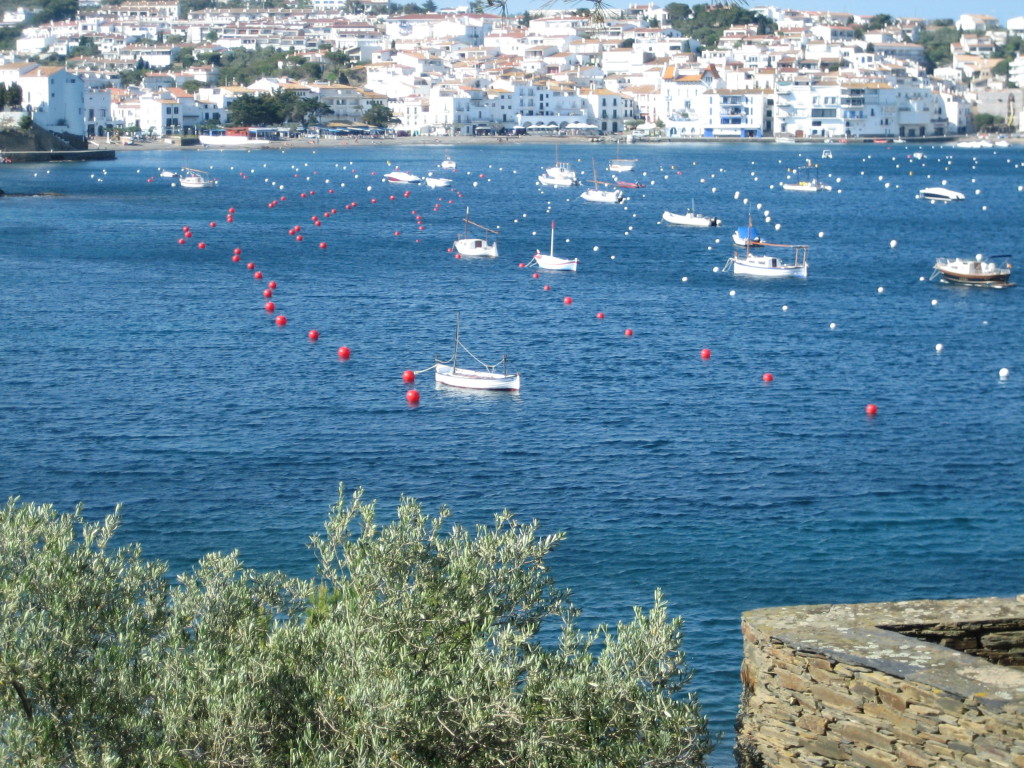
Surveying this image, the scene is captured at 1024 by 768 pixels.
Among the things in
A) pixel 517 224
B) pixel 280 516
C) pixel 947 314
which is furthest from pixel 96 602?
pixel 517 224

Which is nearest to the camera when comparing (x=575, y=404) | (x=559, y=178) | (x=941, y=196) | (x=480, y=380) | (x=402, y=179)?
(x=575, y=404)

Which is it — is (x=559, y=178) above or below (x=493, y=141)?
below

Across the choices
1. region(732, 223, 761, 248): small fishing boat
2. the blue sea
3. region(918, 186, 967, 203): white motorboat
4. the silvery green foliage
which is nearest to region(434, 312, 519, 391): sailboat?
the blue sea

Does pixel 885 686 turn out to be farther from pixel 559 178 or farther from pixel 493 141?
pixel 493 141

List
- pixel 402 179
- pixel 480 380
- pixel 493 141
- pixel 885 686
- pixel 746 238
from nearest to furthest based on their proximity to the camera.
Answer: pixel 885 686, pixel 480 380, pixel 746 238, pixel 402 179, pixel 493 141

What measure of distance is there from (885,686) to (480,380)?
24.4m

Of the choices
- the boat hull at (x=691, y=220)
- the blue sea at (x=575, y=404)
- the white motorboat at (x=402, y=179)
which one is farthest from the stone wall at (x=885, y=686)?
the white motorboat at (x=402, y=179)

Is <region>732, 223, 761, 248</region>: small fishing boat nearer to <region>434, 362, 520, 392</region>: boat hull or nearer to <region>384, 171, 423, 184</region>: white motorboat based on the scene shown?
<region>434, 362, 520, 392</region>: boat hull

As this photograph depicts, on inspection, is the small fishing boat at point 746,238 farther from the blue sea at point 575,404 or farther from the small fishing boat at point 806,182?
the small fishing boat at point 806,182

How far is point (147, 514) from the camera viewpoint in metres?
23.0

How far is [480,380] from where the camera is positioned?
3269 cm

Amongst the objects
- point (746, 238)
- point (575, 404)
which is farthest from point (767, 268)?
point (575, 404)

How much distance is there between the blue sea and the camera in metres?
21.8

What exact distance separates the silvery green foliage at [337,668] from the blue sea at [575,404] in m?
7.51
